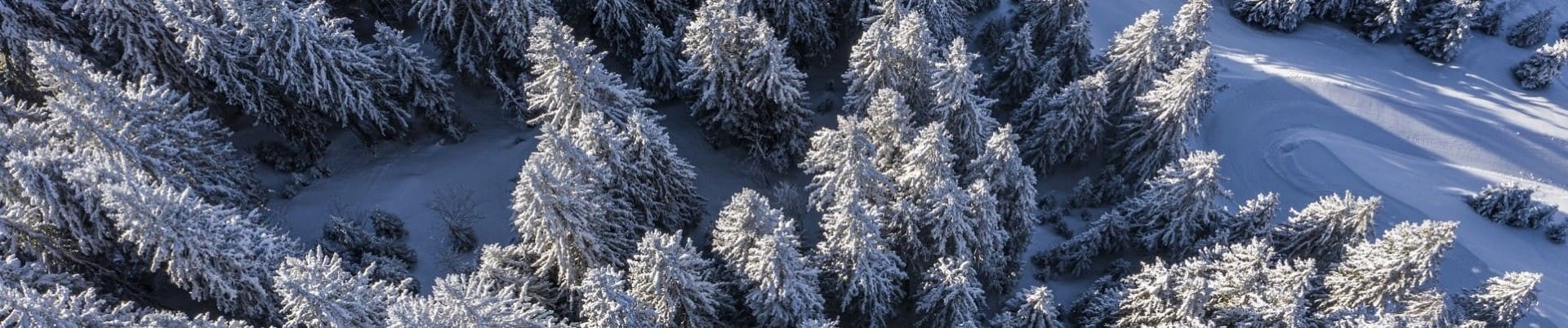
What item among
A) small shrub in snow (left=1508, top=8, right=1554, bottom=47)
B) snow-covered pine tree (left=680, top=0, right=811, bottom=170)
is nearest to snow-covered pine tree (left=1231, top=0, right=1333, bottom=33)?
small shrub in snow (left=1508, top=8, right=1554, bottom=47)

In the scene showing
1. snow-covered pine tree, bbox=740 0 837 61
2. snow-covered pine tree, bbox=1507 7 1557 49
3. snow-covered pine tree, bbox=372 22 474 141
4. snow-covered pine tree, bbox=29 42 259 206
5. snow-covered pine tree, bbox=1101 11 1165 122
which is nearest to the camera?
snow-covered pine tree, bbox=29 42 259 206

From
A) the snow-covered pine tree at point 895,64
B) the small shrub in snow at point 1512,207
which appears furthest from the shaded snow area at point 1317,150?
the snow-covered pine tree at point 895,64

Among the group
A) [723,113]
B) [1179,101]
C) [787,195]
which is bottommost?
[787,195]

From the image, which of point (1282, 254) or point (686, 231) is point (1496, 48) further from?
point (686, 231)

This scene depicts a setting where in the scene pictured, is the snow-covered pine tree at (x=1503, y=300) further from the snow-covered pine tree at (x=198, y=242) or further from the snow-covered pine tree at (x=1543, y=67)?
the snow-covered pine tree at (x=198, y=242)

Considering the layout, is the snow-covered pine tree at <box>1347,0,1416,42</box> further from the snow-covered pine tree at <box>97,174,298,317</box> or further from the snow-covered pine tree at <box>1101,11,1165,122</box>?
the snow-covered pine tree at <box>97,174,298,317</box>

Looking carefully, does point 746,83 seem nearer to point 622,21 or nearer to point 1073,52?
point 622,21

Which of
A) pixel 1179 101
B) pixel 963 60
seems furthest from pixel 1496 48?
pixel 963 60
